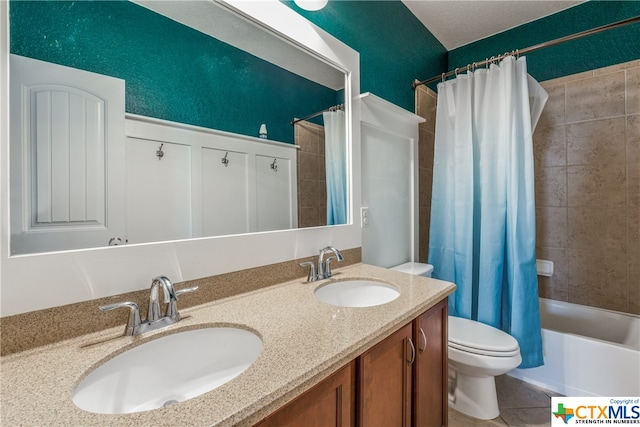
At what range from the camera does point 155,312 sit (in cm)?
78

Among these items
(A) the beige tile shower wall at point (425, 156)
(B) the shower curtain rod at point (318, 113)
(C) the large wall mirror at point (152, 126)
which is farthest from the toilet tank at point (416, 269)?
(B) the shower curtain rod at point (318, 113)

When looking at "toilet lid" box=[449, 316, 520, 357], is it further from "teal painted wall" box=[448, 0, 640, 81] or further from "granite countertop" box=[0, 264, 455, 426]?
"teal painted wall" box=[448, 0, 640, 81]

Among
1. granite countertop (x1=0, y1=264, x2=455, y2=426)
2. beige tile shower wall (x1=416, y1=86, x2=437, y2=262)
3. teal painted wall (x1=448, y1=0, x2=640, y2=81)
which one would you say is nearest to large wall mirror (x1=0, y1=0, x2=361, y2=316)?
granite countertop (x1=0, y1=264, x2=455, y2=426)

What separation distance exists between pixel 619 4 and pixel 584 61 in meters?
0.34

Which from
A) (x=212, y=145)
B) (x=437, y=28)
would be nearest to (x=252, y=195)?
(x=212, y=145)

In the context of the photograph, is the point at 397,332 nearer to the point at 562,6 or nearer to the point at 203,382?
the point at 203,382

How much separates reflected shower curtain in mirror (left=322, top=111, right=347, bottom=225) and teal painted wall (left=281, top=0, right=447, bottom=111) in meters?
0.35

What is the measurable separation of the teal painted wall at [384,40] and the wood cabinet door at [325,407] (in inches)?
58.5

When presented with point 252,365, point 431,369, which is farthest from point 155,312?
point 431,369

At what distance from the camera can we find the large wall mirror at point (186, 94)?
67 centimetres

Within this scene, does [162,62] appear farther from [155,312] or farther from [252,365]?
[252,365]

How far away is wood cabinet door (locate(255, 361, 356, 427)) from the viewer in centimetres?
57

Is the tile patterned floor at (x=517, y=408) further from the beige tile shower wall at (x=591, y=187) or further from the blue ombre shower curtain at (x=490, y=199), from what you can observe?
the beige tile shower wall at (x=591, y=187)

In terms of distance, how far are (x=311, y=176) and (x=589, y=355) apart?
1859mm
